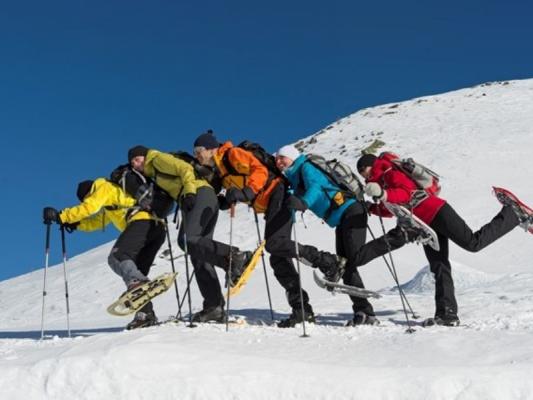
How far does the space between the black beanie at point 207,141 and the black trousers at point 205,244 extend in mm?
531

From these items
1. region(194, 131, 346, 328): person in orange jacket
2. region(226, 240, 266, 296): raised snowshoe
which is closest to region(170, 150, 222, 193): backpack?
region(194, 131, 346, 328): person in orange jacket

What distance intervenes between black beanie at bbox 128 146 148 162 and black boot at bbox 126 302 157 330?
182 centimetres

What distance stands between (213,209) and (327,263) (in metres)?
1.49

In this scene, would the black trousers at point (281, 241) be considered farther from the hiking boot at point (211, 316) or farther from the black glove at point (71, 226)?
the black glove at point (71, 226)

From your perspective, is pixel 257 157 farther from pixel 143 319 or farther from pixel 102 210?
pixel 143 319

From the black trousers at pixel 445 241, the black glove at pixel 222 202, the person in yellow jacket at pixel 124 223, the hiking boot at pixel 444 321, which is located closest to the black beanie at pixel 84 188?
the person in yellow jacket at pixel 124 223

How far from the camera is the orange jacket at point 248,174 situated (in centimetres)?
745

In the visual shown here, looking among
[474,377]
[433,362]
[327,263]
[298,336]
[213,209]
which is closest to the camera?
[474,377]

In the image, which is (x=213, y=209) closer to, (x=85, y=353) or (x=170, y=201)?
(x=170, y=201)

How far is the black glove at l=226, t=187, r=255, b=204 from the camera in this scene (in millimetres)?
7090

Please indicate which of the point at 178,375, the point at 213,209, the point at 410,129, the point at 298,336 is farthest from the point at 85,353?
the point at 410,129

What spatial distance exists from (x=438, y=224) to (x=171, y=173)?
312 centimetres

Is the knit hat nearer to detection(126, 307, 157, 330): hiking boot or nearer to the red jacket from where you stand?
the red jacket

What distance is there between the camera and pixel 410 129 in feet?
112
